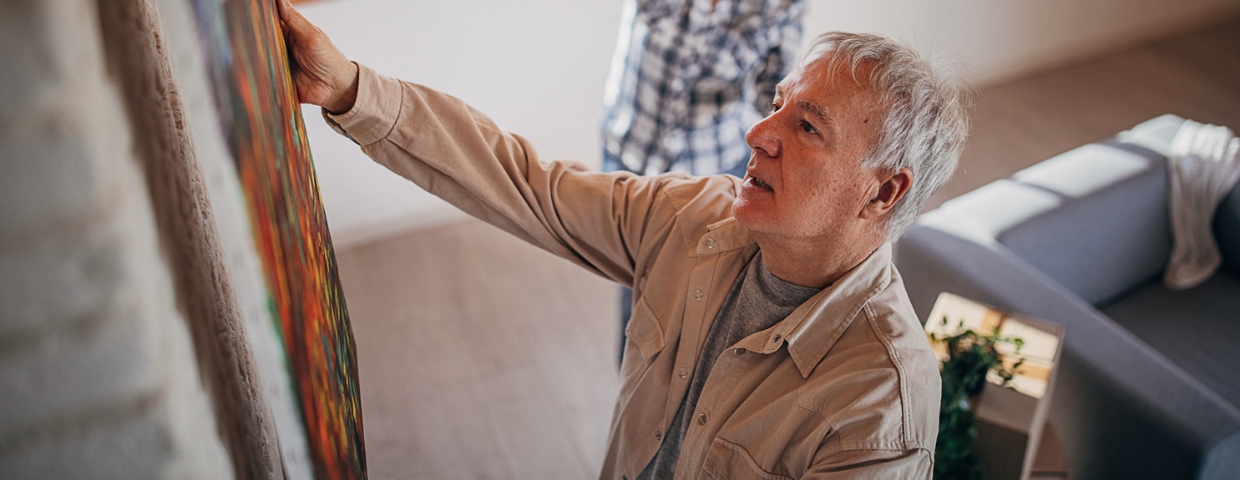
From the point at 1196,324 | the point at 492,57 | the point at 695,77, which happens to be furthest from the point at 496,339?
the point at 1196,324

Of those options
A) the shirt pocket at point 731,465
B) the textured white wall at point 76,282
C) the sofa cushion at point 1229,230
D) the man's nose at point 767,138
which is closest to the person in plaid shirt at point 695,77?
the man's nose at point 767,138

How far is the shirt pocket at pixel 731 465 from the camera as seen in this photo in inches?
41.3

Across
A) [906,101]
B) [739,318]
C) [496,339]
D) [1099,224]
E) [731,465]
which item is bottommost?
[496,339]

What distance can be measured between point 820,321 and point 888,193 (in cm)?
20

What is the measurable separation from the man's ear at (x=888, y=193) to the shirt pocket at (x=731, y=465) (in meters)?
0.38

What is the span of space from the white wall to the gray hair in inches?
62.4

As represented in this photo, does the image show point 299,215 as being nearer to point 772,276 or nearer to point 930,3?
point 772,276

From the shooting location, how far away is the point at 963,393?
5.77 feet

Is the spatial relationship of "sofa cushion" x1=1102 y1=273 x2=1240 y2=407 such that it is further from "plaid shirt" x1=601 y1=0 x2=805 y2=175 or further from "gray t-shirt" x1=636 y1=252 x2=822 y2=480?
"gray t-shirt" x1=636 y1=252 x2=822 y2=480

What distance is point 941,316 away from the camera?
1973 millimetres

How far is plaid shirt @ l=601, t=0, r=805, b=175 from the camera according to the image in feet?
6.73

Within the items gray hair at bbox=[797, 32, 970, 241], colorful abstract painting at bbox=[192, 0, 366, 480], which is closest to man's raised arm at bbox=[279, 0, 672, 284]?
colorful abstract painting at bbox=[192, 0, 366, 480]

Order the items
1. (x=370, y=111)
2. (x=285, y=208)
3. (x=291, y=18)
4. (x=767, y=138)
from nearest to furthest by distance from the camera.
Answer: (x=285, y=208) < (x=291, y=18) < (x=370, y=111) < (x=767, y=138)

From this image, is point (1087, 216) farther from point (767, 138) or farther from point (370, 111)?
point (370, 111)
